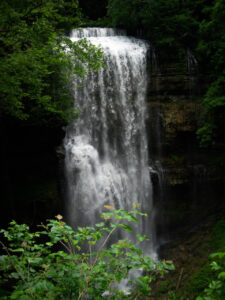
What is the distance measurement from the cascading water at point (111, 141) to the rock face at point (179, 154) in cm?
61

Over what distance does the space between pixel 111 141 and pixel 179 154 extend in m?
3.65

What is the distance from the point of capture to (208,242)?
9742mm

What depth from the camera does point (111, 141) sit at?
12.0m

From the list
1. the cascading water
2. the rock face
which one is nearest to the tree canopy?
the rock face

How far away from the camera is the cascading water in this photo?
10.7 m

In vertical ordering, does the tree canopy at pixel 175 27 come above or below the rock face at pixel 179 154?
above

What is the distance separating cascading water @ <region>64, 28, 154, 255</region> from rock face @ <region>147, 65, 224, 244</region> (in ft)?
1.99

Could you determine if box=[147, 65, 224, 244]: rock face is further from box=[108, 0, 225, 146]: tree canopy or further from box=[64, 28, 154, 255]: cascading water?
box=[108, 0, 225, 146]: tree canopy

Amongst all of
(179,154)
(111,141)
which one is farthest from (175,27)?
(111,141)

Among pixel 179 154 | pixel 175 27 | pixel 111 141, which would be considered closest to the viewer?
pixel 111 141

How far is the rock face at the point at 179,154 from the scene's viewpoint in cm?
1252

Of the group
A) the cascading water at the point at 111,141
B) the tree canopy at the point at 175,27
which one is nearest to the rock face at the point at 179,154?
the cascading water at the point at 111,141

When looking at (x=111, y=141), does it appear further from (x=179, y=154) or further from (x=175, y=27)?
(x=175, y=27)

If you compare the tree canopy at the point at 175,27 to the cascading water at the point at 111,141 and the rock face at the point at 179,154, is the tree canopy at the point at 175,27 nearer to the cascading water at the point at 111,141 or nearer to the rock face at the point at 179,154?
the rock face at the point at 179,154
